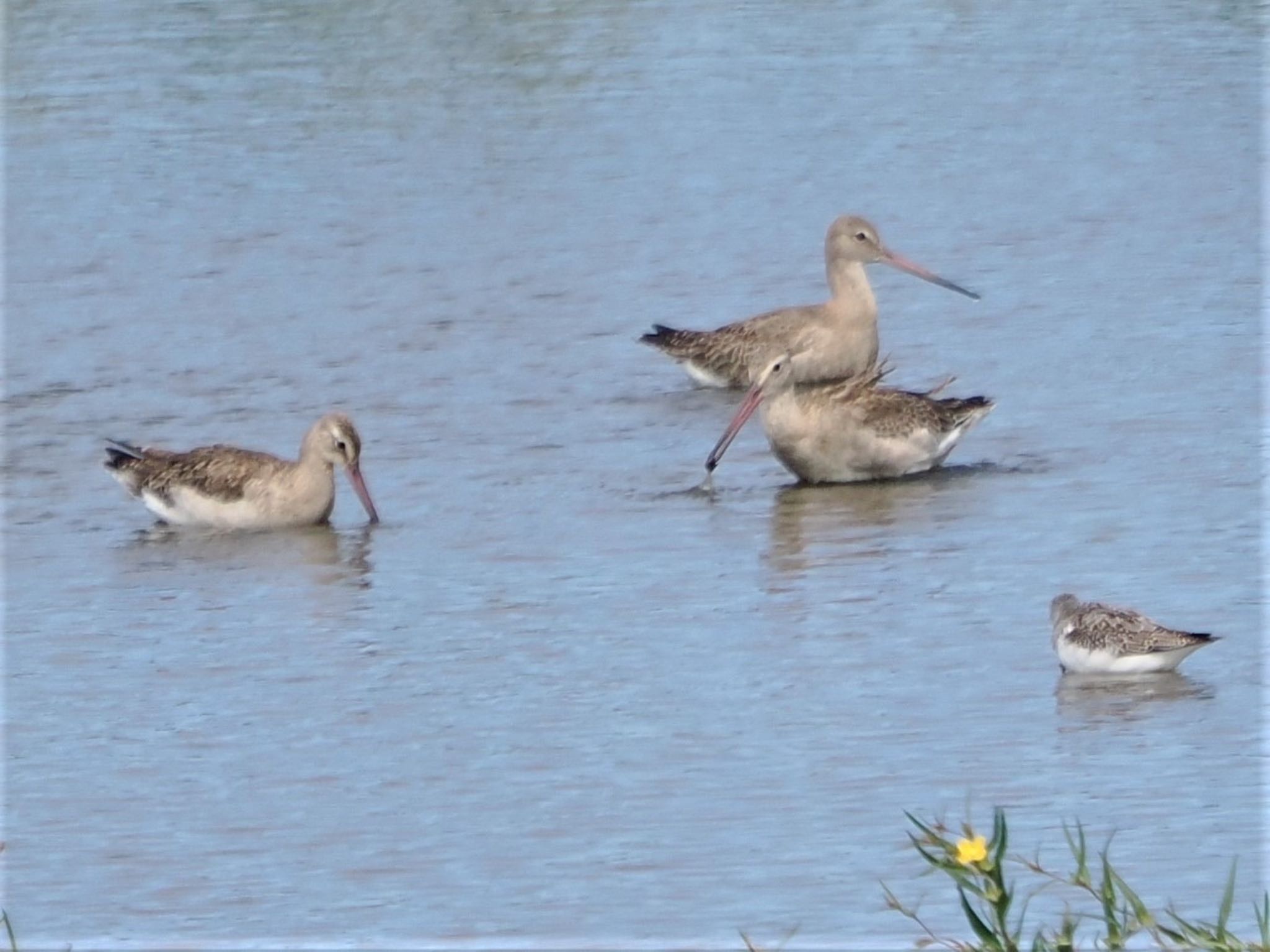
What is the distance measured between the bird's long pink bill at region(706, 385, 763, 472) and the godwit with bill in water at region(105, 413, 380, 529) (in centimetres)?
137

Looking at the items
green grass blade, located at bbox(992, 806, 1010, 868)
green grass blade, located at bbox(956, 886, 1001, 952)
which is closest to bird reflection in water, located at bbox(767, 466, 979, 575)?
green grass blade, located at bbox(956, 886, 1001, 952)

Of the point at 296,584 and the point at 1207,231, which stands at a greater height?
the point at 1207,231

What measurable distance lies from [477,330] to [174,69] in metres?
8.24

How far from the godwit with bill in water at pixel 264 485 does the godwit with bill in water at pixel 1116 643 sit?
3.44 m

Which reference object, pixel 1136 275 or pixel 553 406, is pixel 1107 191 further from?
pixel 553 406

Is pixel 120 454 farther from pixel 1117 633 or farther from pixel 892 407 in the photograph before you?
pixel 1117 633

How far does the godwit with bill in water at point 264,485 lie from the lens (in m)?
11.4

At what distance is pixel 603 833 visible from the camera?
24.7 feet

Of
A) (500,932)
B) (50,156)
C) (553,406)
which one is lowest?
(500,932)

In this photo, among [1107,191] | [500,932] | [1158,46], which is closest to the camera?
[500,932]

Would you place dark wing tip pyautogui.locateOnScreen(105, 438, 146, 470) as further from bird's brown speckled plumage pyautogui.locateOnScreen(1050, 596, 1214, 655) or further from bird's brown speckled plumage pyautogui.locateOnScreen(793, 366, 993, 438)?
bird's brown speckled plumage pyautogui.locateOnScreen(1050, 596, 1214, 655)

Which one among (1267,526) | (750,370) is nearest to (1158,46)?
(750,370)

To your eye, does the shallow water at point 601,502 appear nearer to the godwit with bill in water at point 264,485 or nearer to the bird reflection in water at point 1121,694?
the bird reflection in water at point 1121,694

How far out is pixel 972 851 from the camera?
15.2ft
